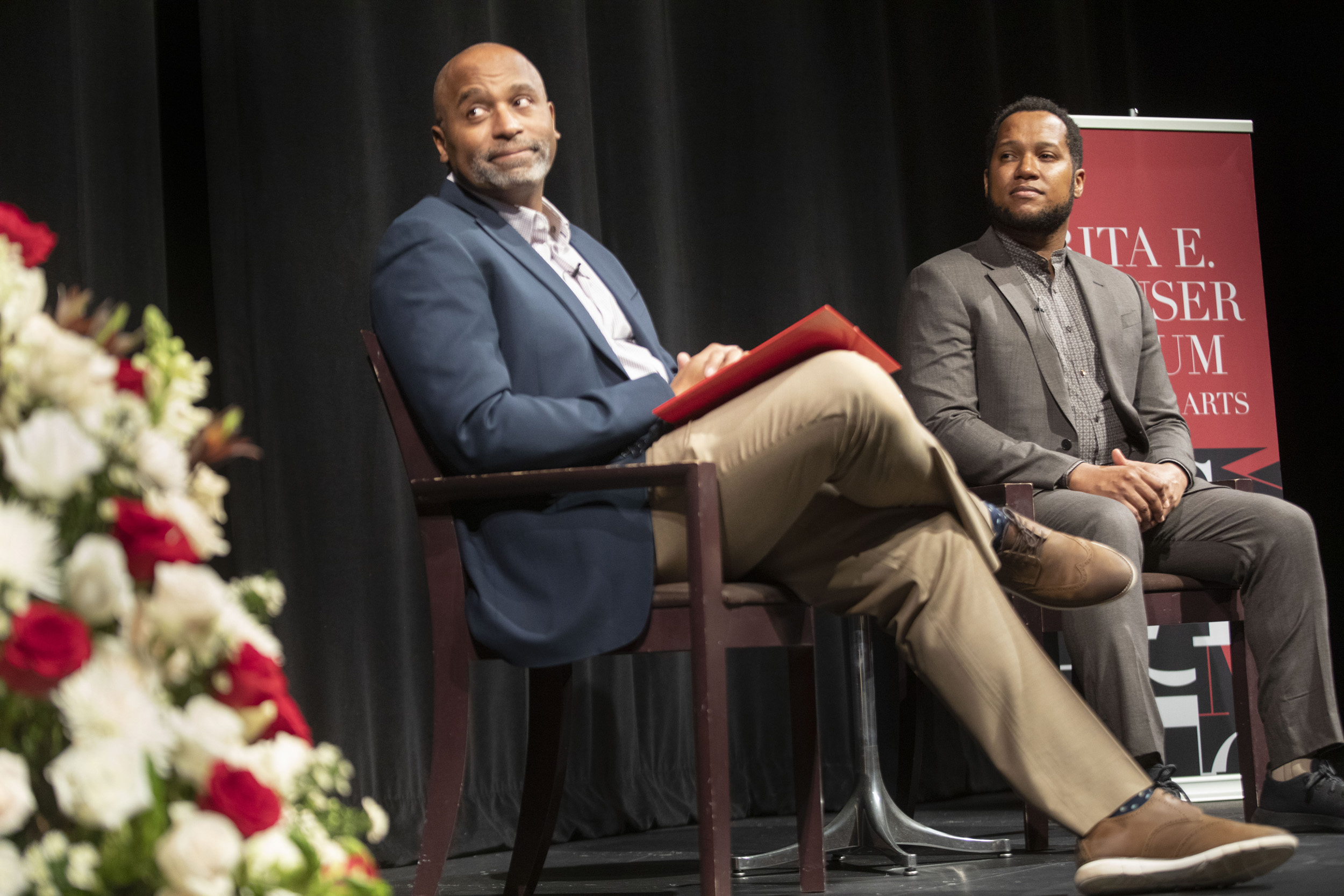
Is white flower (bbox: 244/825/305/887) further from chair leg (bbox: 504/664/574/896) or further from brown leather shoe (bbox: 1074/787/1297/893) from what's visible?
chair leg (bbox: 504/664/574/896)

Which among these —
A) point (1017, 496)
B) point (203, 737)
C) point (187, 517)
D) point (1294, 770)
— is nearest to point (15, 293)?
point (187, 517)

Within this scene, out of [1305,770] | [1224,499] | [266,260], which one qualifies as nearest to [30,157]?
Result: [266,260]

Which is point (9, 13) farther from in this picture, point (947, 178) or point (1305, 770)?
point (1305, 770)

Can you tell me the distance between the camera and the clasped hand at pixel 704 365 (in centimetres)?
186

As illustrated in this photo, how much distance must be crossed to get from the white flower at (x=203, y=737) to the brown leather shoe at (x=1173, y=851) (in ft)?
3.65

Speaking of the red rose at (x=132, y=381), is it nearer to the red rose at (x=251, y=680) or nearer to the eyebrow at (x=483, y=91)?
the red rose at (x=251, y=680)

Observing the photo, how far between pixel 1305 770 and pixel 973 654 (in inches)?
41.6

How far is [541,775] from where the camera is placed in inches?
78.6

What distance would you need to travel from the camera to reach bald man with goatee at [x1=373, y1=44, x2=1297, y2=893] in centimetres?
156

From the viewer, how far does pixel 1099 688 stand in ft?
7.32

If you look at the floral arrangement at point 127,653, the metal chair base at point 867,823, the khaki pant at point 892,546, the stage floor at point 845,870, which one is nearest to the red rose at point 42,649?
the floral arrangement at point 127,653

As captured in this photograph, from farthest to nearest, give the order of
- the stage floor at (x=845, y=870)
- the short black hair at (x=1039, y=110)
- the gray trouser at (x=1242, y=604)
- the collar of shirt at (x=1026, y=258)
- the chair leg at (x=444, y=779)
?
the short black hair at (x=1039, y=110), the collar of shirt at (x=1026, y=258), the gray trouser at (x=1242, y=604), the stage floor at (x=845, y=870), the chair leg at (x=444, y=779)

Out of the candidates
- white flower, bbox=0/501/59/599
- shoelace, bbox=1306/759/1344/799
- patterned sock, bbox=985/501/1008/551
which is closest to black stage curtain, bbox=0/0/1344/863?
shoelace, bbox=1306/759/1344/799

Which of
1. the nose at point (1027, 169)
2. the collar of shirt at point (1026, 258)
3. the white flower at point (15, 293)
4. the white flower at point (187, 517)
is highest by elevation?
the nose at point (1027, 169)
